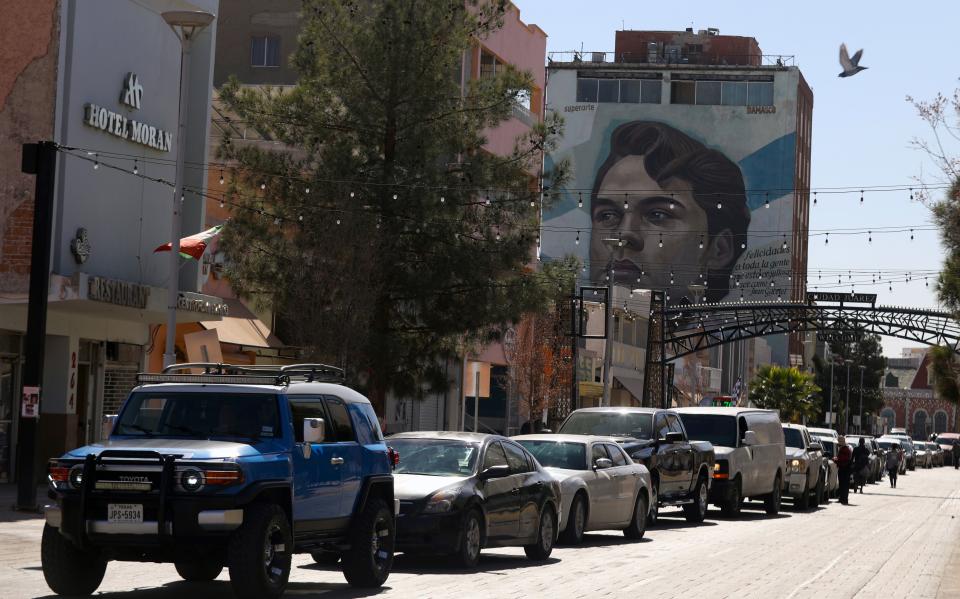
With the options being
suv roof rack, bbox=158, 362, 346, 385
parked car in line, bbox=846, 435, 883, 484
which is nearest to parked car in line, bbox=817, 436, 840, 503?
parked car in line, bbox=846, 435, 883, 484

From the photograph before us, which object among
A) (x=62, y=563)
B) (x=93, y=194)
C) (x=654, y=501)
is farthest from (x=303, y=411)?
(x=93, y=194)

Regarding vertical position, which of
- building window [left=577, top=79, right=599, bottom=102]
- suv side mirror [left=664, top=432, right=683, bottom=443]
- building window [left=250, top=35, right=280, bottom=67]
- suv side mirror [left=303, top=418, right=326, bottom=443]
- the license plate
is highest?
building window [left=577, top=79, right=599, bottom=102]

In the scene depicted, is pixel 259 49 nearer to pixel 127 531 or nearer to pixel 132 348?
pixel 132 348

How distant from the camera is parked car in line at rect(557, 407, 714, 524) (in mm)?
25969

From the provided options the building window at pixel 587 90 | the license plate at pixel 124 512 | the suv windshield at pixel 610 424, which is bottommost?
the license plate at pixel 124 512

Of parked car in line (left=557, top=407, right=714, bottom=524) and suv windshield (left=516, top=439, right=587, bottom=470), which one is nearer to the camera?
suv windshield (left=516, top=439, right=587, bottom=470)

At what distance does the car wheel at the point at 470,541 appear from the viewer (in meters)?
16.6

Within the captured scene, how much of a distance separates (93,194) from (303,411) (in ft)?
54.3

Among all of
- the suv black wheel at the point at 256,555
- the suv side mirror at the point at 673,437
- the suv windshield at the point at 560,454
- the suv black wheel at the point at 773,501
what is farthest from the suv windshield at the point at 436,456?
the suv black wheel at the point at 773,501

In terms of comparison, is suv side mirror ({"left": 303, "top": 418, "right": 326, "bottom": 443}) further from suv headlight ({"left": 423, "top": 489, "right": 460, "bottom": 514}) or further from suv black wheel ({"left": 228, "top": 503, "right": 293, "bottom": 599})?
suv headlight ({"left": 423, "top": 489, "right": 460, "bottom": 514})

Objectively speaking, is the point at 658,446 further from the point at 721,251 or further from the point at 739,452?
the point at 721,251

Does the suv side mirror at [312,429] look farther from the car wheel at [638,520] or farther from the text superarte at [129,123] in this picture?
the text superarte at [129,123]

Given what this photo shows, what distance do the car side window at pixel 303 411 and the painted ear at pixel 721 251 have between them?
104674mm

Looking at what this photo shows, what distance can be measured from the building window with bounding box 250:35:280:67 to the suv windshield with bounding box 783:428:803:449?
21710 mm
